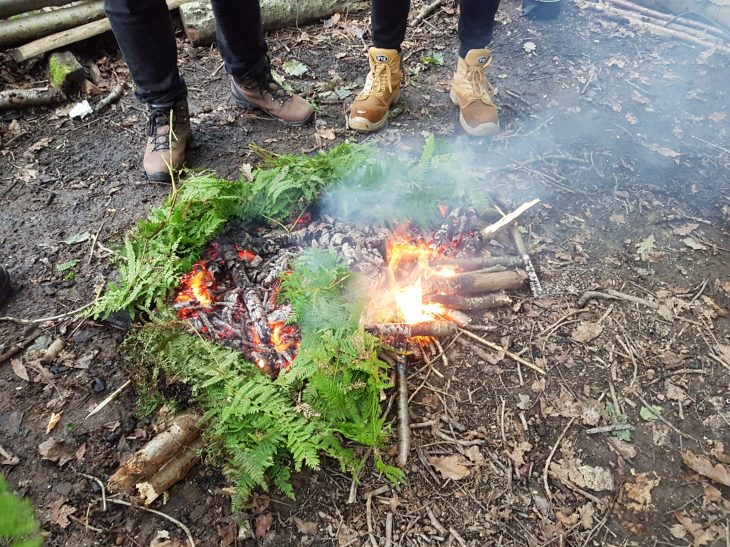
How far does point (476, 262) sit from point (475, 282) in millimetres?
189

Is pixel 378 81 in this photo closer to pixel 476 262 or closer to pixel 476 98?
pixel 476 98

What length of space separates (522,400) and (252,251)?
2049 millimetres

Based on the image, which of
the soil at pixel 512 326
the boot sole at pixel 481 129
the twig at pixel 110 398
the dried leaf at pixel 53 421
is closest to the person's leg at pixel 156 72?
the soil at pixel 512 326

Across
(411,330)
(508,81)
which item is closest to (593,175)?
(508,81)

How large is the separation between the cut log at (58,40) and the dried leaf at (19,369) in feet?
13.3

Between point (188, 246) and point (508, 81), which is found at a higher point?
point (188, 246)

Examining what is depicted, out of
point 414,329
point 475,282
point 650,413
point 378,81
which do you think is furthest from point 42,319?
point 650,413

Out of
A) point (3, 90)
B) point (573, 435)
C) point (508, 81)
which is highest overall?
point (3, 90)

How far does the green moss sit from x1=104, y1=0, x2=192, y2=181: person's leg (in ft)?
5.99

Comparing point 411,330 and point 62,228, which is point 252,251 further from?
point 62,228

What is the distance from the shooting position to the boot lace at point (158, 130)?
4.33 meters

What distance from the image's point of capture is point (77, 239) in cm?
400

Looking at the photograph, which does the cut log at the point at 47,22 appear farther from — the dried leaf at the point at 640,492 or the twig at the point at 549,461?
the dried leaf at the point at 640,492

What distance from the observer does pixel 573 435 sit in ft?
9.30
